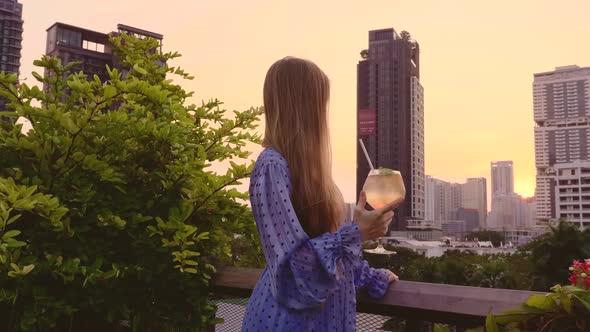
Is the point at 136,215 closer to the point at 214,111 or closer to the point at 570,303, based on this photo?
the point at 214,111

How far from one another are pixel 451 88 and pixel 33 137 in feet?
436

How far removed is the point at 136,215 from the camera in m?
1.88

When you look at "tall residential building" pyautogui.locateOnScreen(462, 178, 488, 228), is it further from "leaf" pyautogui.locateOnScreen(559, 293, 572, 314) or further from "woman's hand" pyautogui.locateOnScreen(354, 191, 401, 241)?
"leaf" pyautogui.locateOnScreen(559, 293, 572, 314)

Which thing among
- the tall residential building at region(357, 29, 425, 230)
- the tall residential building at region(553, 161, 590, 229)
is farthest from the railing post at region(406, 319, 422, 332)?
the tall residential building at region(553, 161, 590, 229)

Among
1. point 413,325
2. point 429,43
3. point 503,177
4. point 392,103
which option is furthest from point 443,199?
point 413,325

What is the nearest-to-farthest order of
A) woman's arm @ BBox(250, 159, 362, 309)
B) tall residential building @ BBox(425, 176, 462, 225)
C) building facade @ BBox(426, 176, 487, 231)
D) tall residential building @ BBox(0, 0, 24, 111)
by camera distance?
woman's arm @ BBox(250, 159, 362, 309) < tall residential building @ BBox(0, 0, 24, 111) < tall residential building @ BBox(425, 176, 462, 225) < building facade @ BBox(426, 176, 487, 231)

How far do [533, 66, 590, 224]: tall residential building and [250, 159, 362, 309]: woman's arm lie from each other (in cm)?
14036

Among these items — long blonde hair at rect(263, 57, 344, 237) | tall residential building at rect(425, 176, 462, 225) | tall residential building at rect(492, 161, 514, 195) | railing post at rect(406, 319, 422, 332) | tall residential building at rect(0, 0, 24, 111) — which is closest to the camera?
long blonde hair at rect(263, 57, 344, 237)

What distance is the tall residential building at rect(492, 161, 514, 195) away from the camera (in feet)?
572

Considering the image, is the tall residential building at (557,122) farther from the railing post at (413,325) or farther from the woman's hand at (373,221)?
the woman's hand at (373,221)

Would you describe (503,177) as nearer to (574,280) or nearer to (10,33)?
(10,33)

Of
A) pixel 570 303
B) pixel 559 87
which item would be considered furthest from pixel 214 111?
pixel 559 87

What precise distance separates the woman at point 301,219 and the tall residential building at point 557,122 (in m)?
140

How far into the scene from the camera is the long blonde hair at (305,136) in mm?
1440
